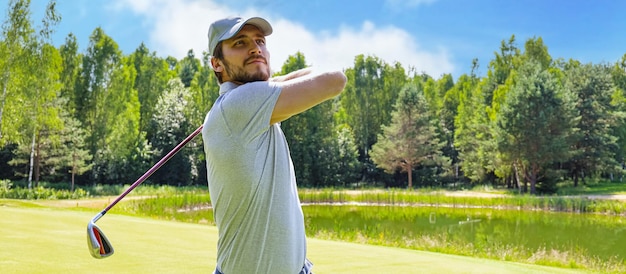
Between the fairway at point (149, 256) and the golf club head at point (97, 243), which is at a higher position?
the golf club head at point (97, 243)

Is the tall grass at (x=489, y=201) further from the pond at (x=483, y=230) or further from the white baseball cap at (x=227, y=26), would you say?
the white baseball cap at (x=227, y=26)

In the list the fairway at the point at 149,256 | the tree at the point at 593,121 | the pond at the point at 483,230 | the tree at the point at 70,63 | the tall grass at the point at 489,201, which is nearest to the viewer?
the fairway at the point at 149,256

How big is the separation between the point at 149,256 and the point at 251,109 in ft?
17.4

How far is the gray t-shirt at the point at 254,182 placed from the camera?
1586mm

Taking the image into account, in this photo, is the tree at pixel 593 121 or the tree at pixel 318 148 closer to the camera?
the tree at pixel 593 121

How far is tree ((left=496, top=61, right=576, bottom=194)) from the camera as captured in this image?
34750mm

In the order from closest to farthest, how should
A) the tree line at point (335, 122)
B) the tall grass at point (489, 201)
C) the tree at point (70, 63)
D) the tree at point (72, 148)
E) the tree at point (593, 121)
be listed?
the tall grass at point (489, 201), the tree line at point (335, 122), the tree at point (72, 148), the tree at point (70, 63), the tree at point (593, 121)

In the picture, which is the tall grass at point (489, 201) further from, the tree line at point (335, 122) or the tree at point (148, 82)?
the tree at point (148, 82)

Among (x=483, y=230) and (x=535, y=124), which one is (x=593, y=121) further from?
(x=483, y=230)

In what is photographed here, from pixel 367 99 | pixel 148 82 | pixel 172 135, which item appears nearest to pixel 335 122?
pixel 367 99

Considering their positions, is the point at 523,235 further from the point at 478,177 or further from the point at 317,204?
the point at 478,177

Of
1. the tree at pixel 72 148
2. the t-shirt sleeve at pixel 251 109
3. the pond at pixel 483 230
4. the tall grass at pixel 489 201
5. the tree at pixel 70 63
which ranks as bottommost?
the pond at pixel 483 230

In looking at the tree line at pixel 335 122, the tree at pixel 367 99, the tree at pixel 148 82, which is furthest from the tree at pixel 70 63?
the tree at pixel 367 99

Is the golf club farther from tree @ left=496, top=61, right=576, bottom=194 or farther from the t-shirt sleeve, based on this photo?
tree @ left=496, top=61, right=576, bottom=194
